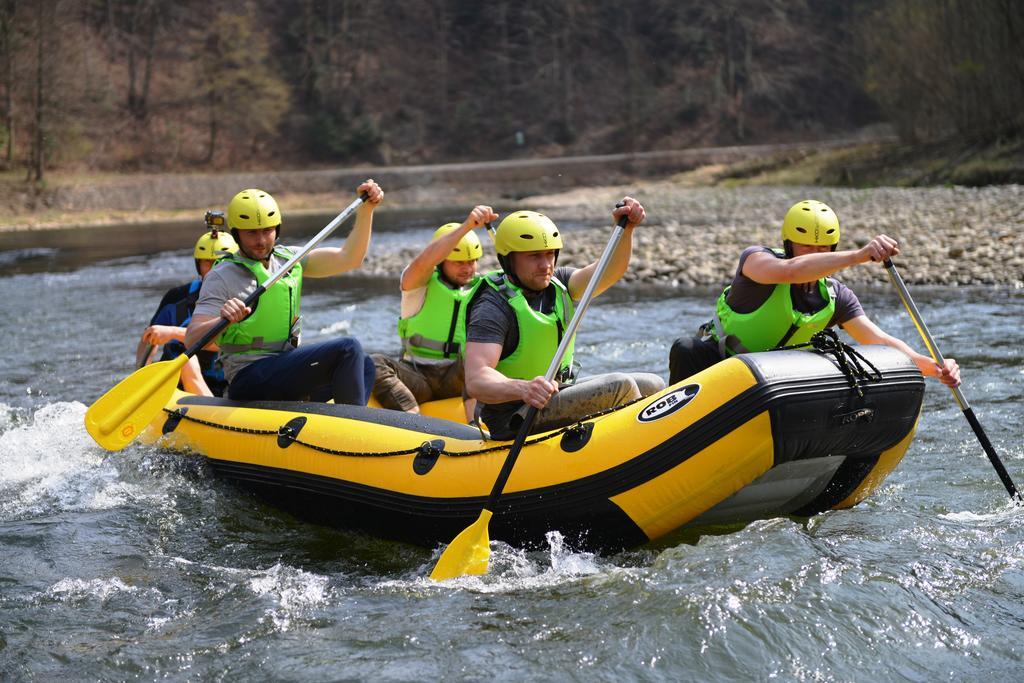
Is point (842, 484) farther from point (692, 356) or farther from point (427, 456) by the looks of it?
point (427, 456)

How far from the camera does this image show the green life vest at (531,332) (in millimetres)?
4738

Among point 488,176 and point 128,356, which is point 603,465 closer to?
point 128,356

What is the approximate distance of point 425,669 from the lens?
3814mm

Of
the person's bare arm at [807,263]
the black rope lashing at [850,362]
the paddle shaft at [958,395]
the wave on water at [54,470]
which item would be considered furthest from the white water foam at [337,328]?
the black rope lashing at [850,362]

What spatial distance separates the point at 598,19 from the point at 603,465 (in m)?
49.0

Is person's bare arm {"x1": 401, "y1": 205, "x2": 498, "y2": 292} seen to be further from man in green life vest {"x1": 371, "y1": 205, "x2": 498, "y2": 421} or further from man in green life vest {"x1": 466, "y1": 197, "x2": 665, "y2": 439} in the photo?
man in green life vest {"x1": 466, "y1": 197, "x2": 665, "y2": 439}

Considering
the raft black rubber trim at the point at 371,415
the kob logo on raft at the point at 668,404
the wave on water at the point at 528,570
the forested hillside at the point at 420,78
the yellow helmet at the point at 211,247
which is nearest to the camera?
the kob logo on raft at the point at 668,404

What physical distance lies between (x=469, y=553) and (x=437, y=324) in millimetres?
2068

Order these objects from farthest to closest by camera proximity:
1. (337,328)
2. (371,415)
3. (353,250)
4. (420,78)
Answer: (420,78) < (337,328) < (353,250) < (371,415)

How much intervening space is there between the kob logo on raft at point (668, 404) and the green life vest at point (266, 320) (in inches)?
85.0

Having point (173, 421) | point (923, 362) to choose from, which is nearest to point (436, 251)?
point (173, 421)

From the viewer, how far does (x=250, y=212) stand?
563 centimetres

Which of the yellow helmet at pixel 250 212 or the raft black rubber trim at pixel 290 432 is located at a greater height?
the yellow helmet at pixel 250 212

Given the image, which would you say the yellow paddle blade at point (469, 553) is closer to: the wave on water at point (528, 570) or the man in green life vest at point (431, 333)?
the wave on water at point (528, 570)
